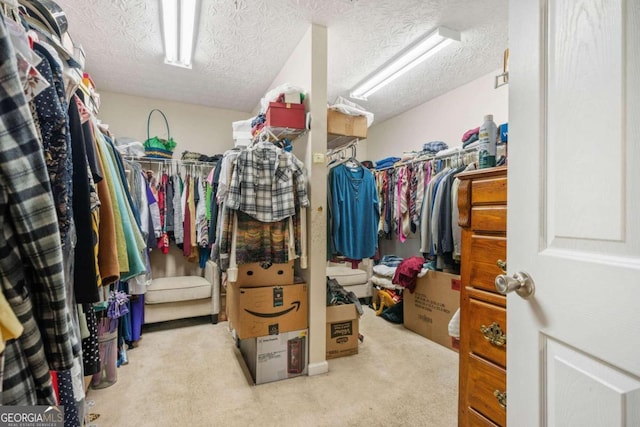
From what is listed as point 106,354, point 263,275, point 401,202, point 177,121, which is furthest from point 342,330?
point 177,121

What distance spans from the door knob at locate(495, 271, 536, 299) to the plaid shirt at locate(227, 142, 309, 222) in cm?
154

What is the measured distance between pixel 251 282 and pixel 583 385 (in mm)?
1876

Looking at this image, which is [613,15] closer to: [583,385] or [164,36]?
[583,385]

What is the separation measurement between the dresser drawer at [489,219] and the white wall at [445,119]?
213 centimetres

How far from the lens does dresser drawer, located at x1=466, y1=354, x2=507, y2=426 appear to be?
3.23 feet

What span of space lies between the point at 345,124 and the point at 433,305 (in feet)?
5.99

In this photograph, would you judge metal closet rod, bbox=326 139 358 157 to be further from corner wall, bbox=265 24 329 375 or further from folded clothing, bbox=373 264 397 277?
folded clothing, bbox=373 264 397 277

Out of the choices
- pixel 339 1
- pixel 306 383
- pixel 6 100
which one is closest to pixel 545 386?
pixel 6 100

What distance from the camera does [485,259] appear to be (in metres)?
1.05

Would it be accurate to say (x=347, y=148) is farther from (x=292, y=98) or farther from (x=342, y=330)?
(x=342, y=330)

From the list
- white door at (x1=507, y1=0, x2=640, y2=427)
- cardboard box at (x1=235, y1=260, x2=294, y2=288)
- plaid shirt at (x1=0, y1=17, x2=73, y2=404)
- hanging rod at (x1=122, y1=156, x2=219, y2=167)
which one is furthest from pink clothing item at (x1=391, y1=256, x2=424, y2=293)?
plaid shirt at (x1=0, y1=17, x2=73, y2=404)

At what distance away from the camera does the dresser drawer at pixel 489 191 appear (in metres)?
0.98

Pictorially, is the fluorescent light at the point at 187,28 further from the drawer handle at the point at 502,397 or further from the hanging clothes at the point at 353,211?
the drawer handle at the point at 502,397

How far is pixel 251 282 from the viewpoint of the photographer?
2170mm
